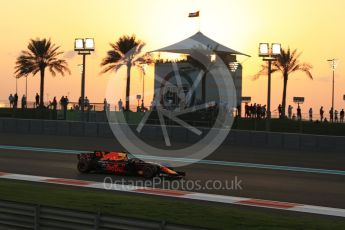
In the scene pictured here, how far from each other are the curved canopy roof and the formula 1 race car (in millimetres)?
41623

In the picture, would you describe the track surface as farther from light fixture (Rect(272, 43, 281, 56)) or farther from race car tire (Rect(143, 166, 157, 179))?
light fixture (Rect(272, 43, 281, 56))

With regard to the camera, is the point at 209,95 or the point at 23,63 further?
the point at 209,95

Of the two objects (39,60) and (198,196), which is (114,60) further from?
(198,196)

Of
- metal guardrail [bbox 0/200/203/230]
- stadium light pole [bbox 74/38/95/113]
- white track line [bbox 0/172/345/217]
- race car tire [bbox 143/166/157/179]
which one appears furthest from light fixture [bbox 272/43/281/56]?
metal guardrail [bbox 0/200/203/230]

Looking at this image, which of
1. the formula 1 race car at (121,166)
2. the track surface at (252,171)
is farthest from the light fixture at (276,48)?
the formula 1 race car at (121,166)

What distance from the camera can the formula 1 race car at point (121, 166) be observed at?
16141mm

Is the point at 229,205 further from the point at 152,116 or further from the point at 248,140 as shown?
the point at 152,116

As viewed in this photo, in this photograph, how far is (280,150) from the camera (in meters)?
27.2

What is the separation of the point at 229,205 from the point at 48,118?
27315mm

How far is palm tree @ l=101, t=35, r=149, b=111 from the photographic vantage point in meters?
61.9

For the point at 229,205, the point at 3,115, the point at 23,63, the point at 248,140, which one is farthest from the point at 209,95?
the point at 229,205

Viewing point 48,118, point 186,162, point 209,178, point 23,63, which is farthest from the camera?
point 23,63

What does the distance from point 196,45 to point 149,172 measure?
1730 inches

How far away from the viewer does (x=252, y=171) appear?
1931cm
